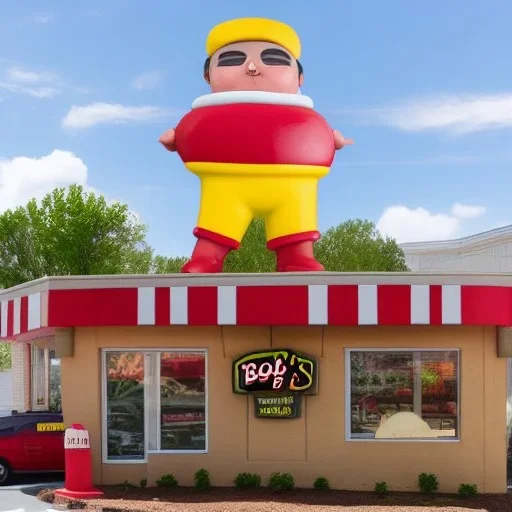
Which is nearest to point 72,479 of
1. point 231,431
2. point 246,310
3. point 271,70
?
point 231,431

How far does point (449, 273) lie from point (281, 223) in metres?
3.14

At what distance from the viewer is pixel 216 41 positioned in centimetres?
1650

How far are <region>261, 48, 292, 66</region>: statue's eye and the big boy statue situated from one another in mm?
320

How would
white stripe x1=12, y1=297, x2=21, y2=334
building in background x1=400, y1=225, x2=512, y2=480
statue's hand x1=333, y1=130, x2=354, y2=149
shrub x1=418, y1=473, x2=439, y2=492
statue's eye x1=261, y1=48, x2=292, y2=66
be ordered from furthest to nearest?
1. building in background x1=400, y1=225, x2=512, y2=480
2. statue's hand x1=333, y1=130, x2=354, y2=149
3. statue's eye x1=261, y1=48, x2=292, y2=66
4. white stripe x1=12, y1=297, x2=21, y2=334
5. shrub x1=418, y1=473, x2=439, y2=492

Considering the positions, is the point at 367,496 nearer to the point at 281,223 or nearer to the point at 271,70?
the point at 281,223

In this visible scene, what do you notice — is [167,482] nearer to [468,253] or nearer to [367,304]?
[367,304]

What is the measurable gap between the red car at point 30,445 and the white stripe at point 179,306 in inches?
155

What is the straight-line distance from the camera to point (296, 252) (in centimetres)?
1567

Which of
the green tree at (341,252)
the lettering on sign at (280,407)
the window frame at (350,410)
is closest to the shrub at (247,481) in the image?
the lettering on sign at (280,407)

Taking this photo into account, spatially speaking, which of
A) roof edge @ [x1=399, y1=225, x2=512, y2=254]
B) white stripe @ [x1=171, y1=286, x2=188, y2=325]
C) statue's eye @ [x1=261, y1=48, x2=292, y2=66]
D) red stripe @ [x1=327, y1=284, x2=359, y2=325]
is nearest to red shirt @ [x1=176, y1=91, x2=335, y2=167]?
statue's eye @ [x1=261, y1=48, x2=292, y2=66]

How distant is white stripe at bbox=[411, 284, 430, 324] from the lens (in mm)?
14008

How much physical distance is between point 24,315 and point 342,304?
5397 mm

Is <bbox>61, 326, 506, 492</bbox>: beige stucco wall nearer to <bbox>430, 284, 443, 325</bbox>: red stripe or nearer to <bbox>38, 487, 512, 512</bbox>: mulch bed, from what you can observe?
<bbox>38, 487, 512, 512</bbox>: mulch bed

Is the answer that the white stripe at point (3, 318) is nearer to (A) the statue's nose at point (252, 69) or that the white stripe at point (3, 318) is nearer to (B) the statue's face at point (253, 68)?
(B) the statue's face at point (253, 68)
